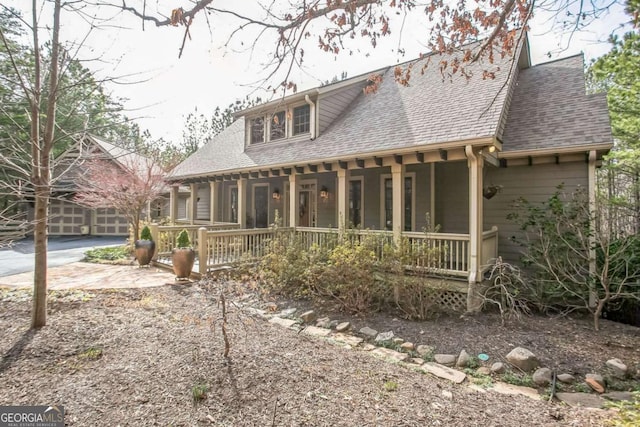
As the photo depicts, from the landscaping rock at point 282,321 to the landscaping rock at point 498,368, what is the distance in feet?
9.63

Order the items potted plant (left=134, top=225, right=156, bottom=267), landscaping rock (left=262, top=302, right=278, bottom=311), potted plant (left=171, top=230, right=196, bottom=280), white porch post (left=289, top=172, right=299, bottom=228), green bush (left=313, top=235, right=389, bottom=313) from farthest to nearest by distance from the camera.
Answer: potted plant (left=134, top=225, right=156, bottom=267) < white porch post (left=289, top=172, right=299, bottom=228) < potted plant (left=171, top=230, right=196, bottom=280) < landscaping rock (left=262, top=302, right=278, bottom=311) < green bush (left=313, top=235, right=389, bottom=313)

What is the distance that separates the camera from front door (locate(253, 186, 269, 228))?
42.2ft

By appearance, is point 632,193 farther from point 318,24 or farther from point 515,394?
point 318,24

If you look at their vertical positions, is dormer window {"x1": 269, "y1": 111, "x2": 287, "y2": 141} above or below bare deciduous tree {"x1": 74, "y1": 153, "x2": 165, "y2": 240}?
above

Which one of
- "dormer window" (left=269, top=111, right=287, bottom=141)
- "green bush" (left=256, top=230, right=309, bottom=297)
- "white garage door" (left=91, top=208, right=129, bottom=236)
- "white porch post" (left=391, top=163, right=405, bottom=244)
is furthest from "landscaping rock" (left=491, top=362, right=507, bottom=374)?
"white garage door" (left=91, top=208, right=129, bottom=236)

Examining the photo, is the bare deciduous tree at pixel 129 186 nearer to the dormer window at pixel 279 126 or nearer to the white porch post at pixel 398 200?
the dormer window at pixel 279 126

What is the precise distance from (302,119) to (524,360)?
9.10 m

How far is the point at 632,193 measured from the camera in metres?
11.0

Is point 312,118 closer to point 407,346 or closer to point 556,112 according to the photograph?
point 556,112

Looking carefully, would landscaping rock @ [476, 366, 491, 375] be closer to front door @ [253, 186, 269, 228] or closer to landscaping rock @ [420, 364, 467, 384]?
landscaping rock @ [420, 364, 467, 384]

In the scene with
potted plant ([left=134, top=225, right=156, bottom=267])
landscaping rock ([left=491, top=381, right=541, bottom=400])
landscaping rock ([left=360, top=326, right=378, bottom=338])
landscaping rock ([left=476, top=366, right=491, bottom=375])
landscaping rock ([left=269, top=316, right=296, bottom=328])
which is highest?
potted plant ([left=134, top=225, right=156, bottom=267])

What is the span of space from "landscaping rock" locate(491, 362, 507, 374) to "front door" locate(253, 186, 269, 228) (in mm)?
9781

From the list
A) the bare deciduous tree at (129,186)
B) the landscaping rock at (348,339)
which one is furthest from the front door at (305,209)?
the landscaping rock at (348,339)

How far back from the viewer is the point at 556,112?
7.49 m
